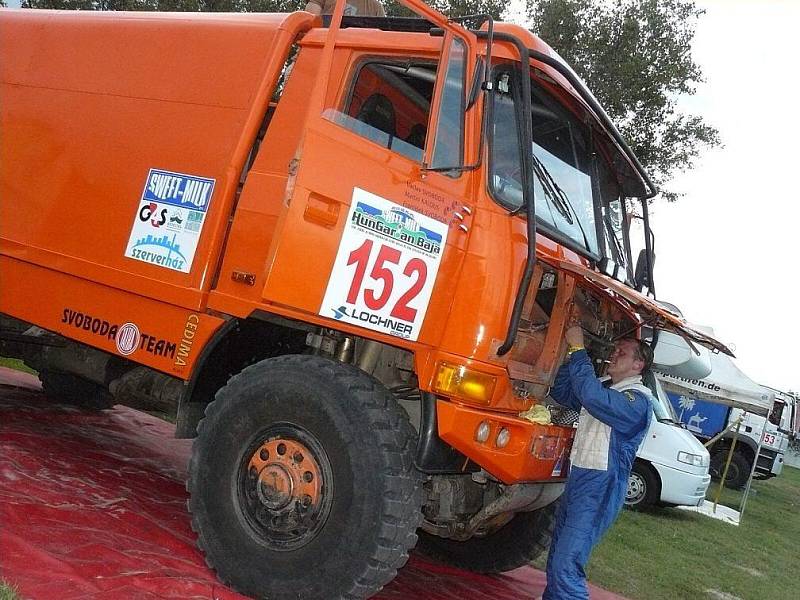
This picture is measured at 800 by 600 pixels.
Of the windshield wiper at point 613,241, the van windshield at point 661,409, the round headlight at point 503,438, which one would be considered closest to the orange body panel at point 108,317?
the round headlight at point 503,438

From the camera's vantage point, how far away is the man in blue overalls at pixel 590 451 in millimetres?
4273

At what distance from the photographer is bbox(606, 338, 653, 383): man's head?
4648 millimetres

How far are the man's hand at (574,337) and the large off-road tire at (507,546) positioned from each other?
1.47 meters

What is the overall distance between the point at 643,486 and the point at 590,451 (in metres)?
7.73

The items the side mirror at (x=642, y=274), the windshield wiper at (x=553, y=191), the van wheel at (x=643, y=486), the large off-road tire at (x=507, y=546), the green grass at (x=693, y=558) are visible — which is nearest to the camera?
the windshield wiper at (x=553, y=191)

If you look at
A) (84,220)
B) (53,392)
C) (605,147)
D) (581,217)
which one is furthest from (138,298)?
(53,392)

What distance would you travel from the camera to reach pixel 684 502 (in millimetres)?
11102

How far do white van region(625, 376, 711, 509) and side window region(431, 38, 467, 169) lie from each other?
8366mm

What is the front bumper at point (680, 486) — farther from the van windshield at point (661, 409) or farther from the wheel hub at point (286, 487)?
the wheel hub at point (286, 487)

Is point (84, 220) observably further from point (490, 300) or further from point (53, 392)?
point (53, 392)

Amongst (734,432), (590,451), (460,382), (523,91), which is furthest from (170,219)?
(734,432)

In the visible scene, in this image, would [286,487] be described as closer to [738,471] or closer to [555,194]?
[555,194]

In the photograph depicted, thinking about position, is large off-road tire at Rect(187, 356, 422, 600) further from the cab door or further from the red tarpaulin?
the cab door

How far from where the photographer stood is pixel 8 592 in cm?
297
